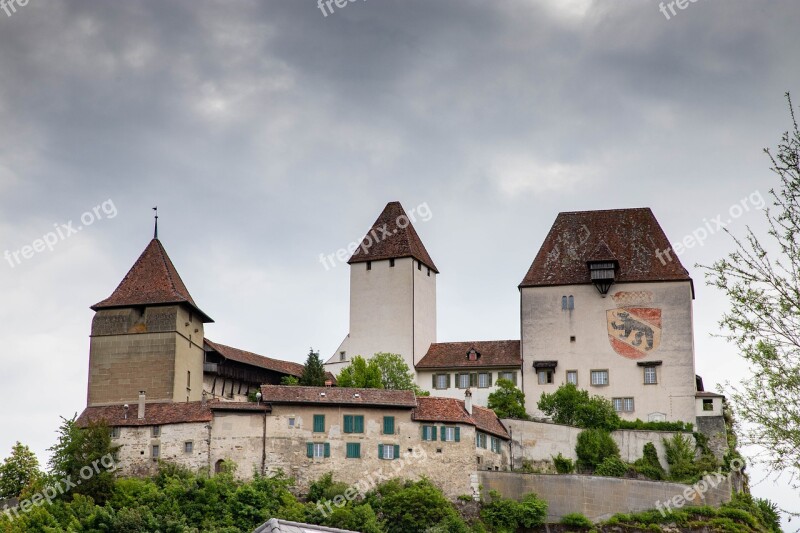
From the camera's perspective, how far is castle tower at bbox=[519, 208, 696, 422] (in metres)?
67.8

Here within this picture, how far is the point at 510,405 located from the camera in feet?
221

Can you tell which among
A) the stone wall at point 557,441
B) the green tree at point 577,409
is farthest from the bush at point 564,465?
the green tree at point 577,409

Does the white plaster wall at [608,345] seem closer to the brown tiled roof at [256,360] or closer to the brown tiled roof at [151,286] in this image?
the brown tiled roof at [256,360]

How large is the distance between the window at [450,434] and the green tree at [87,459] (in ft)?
54.2

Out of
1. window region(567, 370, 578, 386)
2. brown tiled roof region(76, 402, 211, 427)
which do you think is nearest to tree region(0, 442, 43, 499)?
brown tiled roof region(76, 402, 211, 427)

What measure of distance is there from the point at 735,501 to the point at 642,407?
8.85m

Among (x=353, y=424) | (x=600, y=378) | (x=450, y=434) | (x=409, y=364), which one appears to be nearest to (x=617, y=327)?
(x=600, y=378)

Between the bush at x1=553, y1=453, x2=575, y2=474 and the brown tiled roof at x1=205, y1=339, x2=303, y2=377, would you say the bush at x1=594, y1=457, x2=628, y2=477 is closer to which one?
the bush at x1=553, y1=453, x2=575, y2=474

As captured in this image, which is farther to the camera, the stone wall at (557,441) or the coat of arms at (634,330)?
the coat of arms at (634,330)

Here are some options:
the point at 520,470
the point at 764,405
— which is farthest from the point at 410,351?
the point at 764,405

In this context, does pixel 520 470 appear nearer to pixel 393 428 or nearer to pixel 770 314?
pixel 393 428

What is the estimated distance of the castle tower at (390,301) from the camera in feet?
241

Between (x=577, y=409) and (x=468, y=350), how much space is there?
977 cm

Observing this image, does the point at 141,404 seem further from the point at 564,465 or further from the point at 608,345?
the point at 608,345
